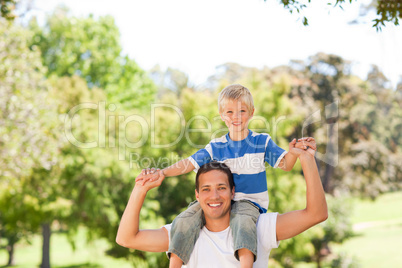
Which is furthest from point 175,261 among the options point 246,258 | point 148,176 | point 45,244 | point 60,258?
point 60,258

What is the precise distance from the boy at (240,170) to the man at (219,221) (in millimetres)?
57

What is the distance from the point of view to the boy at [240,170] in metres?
2.62

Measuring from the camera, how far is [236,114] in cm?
299

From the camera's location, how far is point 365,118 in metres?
31.3

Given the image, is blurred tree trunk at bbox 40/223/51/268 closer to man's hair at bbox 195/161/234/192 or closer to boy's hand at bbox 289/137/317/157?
man's hair at bbox 195/161/234/192

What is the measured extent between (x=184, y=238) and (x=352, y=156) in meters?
28.7

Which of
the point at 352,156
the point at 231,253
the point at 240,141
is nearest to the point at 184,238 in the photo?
the point at 231,253

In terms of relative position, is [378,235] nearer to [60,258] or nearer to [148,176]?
[60,258]

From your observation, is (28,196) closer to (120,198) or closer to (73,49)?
(120,198)

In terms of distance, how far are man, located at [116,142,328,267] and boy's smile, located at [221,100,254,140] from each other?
328mm

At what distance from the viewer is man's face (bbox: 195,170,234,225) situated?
2.71m

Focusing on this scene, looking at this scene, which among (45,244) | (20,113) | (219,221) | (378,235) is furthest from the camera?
(378,235)

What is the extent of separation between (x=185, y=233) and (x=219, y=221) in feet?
0.84

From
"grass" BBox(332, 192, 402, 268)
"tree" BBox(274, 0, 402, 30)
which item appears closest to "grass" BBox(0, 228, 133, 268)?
"grass" BBox(332, 192, 402, 268)
